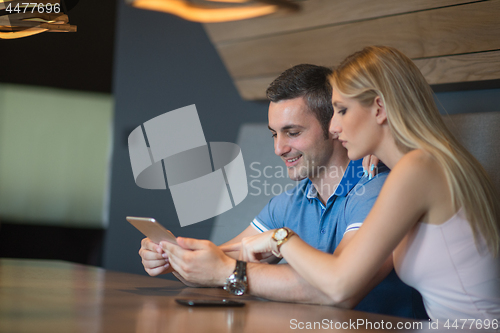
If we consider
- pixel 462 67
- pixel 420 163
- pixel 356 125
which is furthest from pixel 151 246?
pixel 462 67

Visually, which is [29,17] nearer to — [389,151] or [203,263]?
[203,263]

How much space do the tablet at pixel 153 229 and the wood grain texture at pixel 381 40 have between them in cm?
119

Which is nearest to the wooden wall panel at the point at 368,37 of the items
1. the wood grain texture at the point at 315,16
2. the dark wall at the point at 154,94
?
the wood grain texture at the point at 315,16

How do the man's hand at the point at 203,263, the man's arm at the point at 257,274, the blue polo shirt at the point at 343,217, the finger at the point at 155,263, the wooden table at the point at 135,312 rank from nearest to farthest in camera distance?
the wooden table at the point at 135,312 < the man's arm at the point at 257,274 < the man's hand at the point at 203,263 < the blue polo shirt at the point at 343,217 < the finger at the point at 155,263

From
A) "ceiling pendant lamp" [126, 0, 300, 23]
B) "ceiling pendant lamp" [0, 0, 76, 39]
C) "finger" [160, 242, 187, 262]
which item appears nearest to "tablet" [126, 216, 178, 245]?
"finger" [160, 242, 187, 262]

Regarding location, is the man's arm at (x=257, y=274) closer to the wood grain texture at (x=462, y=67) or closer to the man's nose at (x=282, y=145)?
the man's nose at (x=282, y=145)

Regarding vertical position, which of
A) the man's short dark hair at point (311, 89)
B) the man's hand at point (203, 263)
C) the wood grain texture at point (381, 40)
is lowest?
the man's hand at point (203, 263)

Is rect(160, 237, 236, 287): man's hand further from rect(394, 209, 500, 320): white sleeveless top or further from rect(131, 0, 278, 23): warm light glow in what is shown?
rect(131, 0, 278, 23): warm light glow

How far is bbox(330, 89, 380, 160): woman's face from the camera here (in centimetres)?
115

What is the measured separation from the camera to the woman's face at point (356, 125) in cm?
115

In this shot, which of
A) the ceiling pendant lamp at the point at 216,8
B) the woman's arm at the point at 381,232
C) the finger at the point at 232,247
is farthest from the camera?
the ceiling pendant lamp at the point at 216,8

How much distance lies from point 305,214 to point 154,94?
1934 millimetres

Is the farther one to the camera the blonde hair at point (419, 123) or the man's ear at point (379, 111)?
the man's ear at point (379, 111)

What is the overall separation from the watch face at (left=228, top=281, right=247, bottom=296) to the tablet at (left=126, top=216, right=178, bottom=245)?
0.20 meters
